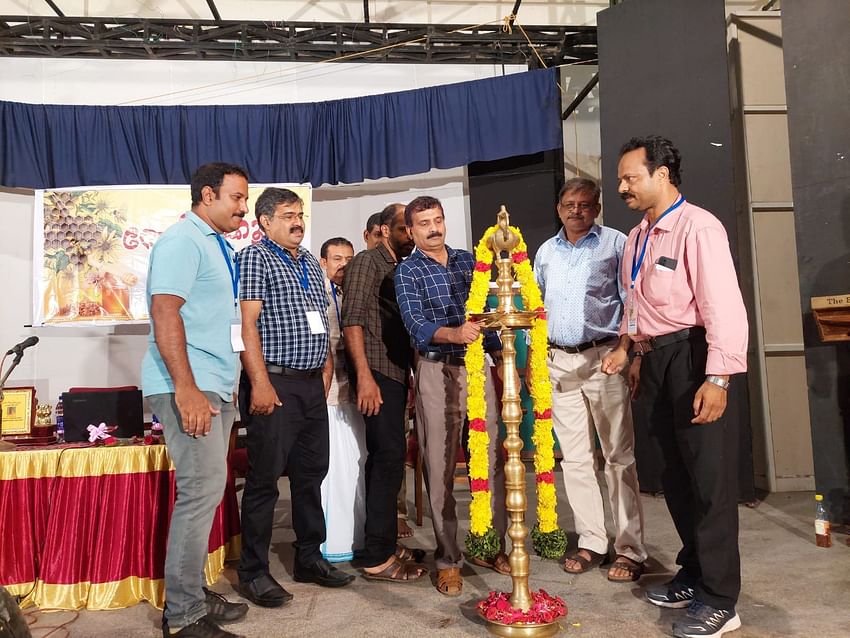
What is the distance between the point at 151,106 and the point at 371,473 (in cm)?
476

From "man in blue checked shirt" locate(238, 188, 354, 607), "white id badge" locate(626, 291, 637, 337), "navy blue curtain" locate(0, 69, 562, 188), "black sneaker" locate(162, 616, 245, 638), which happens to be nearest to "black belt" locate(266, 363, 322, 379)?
"man in blue checked shirt" locate(238, 188, 354, 607)

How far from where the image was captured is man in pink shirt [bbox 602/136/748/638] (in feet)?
8.23

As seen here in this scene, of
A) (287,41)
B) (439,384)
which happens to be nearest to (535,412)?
(439,384)

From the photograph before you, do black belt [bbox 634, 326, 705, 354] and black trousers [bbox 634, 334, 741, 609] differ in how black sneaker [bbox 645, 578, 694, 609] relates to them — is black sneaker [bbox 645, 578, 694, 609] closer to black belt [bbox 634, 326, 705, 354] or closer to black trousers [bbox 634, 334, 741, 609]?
black trousers [bbox 634, 334, 741, 609]

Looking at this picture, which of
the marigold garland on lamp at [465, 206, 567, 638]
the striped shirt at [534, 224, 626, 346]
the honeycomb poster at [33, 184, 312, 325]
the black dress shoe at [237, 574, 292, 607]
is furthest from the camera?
the honeycomb poster at [33, 184, 312, 325]

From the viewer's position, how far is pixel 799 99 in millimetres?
4129

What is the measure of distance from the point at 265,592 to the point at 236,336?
1.15m

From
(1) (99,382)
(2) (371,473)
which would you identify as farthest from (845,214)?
(1) (99,382)

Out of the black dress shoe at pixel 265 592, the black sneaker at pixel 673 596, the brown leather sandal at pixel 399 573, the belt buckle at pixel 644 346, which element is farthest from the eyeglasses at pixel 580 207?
the black dress shoe at pixel 265 592

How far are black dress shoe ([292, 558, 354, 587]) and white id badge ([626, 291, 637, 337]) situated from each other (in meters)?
1.72

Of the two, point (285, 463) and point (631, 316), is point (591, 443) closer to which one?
point (631, 316)

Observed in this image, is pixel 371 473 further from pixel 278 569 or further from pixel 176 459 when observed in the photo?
pixel 176 459

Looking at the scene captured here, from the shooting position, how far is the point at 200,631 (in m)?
2.56

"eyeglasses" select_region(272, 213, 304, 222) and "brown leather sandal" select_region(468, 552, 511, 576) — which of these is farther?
"brown leather sandal" select_region(468, 552, 511, 576)
